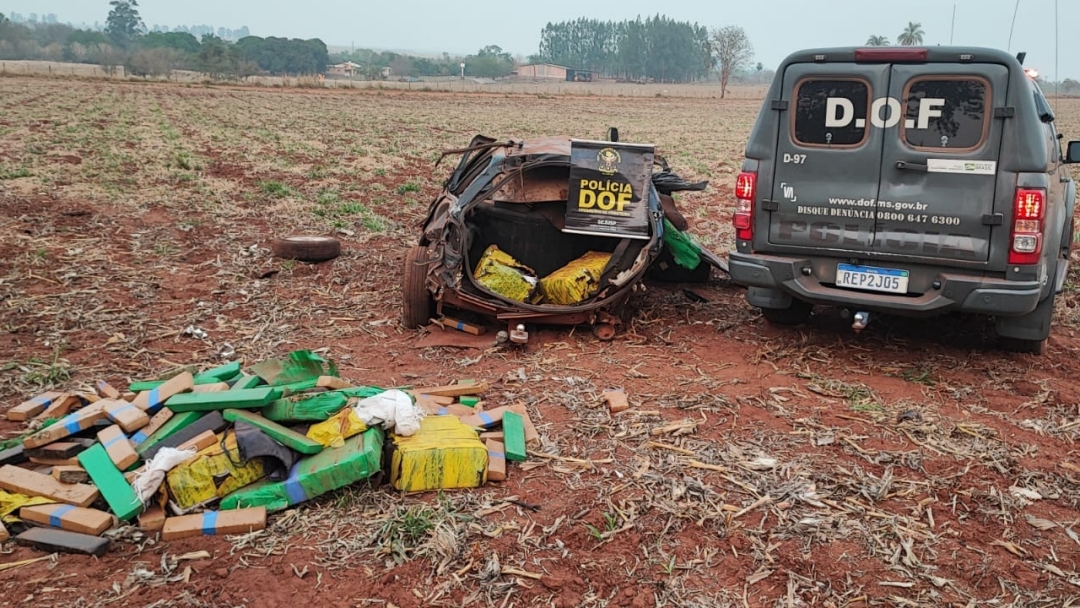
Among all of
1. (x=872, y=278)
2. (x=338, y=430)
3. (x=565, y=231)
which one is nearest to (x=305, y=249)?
(x=565, y=231)

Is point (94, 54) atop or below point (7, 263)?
atop

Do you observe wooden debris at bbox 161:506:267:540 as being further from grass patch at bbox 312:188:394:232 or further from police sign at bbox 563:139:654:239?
grass patch at bbox 312:188:394:232

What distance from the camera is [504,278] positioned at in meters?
6.77

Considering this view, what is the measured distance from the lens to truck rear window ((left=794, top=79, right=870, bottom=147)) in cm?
564

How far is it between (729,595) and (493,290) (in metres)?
3.79

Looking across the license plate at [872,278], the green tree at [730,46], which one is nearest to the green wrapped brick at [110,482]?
the license plate at [872,278]

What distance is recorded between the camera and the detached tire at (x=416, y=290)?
674cm

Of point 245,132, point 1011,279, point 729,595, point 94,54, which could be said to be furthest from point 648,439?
point 94,54

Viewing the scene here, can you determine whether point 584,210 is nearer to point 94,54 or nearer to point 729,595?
point 729,595

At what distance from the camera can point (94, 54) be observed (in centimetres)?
11488

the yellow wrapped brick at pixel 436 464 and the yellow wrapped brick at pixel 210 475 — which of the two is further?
the yellow wrapped brick at pixel 436 464

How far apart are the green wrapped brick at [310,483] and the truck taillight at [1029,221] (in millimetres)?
4290

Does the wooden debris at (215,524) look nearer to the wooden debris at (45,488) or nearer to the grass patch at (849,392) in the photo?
the wooden debris at (45,488)

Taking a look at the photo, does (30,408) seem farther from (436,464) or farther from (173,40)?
(173,40)
